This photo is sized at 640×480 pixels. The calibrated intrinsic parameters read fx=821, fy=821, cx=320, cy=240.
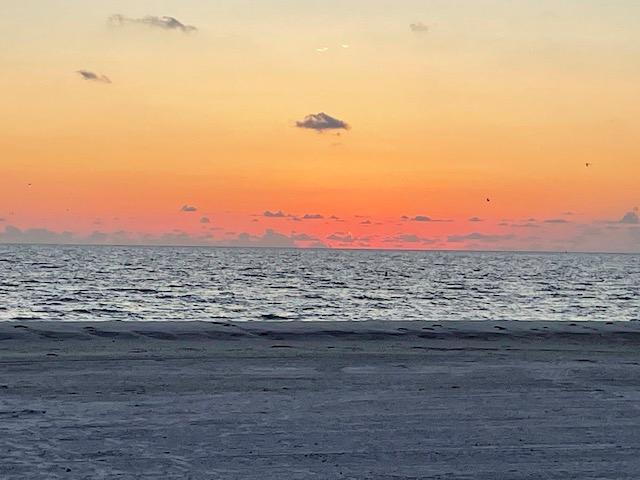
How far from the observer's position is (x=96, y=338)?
1739 centimetres

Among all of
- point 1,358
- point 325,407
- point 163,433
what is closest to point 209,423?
point 163,433

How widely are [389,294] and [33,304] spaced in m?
28.7

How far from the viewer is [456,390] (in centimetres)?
1198

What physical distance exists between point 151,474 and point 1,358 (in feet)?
25.7

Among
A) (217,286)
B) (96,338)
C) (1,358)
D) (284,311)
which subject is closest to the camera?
(1,358)

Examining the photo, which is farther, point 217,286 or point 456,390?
point 217,286

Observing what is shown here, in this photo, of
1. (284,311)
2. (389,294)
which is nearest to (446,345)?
(284,311)

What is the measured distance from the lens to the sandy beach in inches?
319

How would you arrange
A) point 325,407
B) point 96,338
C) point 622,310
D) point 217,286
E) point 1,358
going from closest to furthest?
point 325,407
point 1,358
point 96,338
point 622,310
point 217,286

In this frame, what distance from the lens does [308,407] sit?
420 inches

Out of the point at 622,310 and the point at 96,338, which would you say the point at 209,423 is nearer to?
the point at 96,338

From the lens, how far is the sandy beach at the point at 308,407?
809 centimetres

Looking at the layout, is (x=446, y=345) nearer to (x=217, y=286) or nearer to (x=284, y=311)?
(x=284, y=311)

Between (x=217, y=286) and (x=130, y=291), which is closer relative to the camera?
(x=130, y=291)
